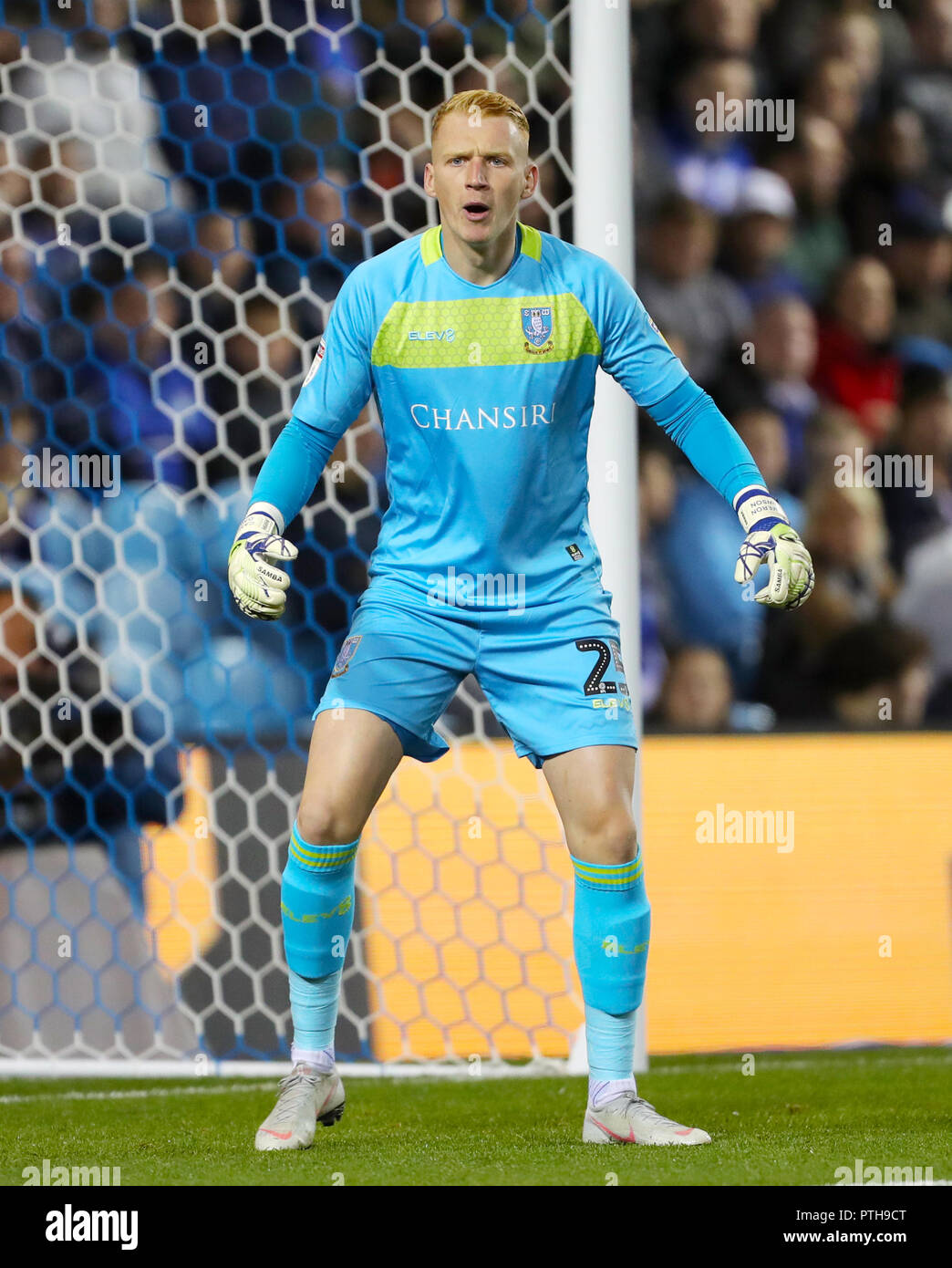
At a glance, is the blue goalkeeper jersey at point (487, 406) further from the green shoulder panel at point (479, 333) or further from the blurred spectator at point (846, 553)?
the blurred spectator at point (846, 553)

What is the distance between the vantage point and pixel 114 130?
13.3ft

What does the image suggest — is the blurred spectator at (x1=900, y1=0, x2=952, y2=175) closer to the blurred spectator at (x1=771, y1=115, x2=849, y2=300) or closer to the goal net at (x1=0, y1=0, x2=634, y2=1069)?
the blurred spectator at (x1=771, y1=115, x2=849, y2=300)

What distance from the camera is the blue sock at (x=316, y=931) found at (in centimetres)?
260

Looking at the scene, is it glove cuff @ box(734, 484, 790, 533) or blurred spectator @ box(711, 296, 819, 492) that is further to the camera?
blurred spectator @ box(711, 296, 819, 492)

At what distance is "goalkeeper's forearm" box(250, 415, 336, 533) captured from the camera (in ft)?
8.59

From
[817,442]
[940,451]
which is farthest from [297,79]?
[940,451]

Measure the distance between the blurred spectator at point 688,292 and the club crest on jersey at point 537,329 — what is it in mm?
2630

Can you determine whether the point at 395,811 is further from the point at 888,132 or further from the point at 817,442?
the point at 888,132

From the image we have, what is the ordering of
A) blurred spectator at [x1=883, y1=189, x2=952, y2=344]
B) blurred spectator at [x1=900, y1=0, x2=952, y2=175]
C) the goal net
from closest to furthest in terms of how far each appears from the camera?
the goal net
blurred spectator at [x1=883, y1=189, x2=952, y2=344]
blurred spectator at [x1=900, y1=0, x2=952, y2=175]

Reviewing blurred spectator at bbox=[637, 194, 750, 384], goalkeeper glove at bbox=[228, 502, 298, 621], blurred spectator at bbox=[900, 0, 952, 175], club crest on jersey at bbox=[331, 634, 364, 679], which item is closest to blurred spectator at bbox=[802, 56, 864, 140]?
blurred spectator at bbox=[900, 0, 952, 175]

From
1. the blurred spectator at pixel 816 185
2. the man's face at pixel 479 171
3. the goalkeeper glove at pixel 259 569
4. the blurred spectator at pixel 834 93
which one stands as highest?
the blurred spectator at pixel 834 93

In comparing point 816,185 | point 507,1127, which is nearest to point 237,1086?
point 507,1127

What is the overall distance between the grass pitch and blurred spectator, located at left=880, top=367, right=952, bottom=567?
188 cm

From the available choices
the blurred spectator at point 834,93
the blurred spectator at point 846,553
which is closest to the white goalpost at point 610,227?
the blurred spectator at point 846,553
